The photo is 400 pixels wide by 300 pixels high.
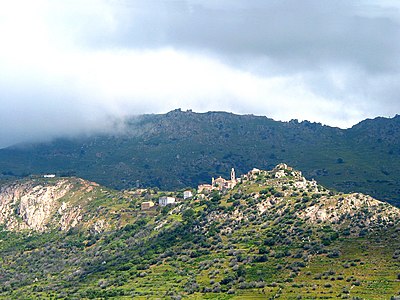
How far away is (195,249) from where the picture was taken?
563 feet

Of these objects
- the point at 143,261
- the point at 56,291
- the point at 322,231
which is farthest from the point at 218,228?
the point at 56,291

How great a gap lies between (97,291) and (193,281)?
27.3 meters

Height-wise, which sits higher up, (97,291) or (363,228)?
(363,228)

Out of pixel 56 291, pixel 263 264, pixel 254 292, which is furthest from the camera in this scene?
pixel 56 291

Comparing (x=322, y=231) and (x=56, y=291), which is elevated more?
(x=322, y=231)

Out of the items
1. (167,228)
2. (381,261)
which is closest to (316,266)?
(381,261)

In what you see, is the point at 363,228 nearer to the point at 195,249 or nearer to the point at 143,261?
the point at 195,249

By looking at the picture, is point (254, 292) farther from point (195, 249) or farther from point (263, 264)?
point (195, 249)

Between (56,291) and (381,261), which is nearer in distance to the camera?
(381,261)

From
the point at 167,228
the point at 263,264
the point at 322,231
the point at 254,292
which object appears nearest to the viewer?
the point at 254,292

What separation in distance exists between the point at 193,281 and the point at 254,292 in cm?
1985

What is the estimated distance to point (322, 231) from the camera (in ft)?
509

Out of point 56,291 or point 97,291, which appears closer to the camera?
point 97,291

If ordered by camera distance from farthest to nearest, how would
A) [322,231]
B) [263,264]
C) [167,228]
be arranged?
[167,228], [322,231], [263,264]
